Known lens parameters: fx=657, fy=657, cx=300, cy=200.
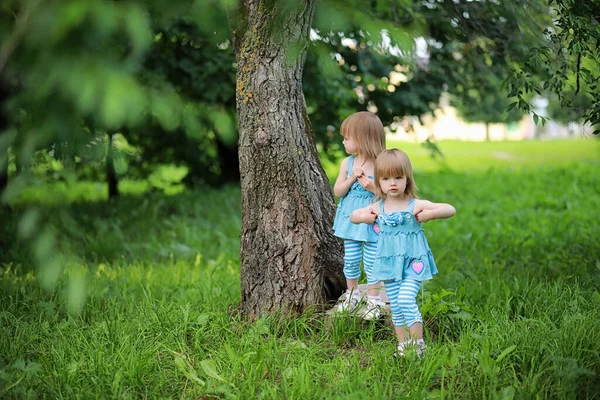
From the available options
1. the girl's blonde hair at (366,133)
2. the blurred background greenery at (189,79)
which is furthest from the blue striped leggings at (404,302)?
the blurred background greenery at (189,79)

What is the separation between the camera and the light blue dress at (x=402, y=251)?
3.54m

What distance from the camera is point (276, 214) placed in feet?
13.0

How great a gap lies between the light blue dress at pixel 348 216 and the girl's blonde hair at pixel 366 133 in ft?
0.45

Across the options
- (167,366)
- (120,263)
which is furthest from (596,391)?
(120,263)

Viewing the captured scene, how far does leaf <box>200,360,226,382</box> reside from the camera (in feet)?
10.8

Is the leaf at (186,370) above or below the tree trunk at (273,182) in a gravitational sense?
below

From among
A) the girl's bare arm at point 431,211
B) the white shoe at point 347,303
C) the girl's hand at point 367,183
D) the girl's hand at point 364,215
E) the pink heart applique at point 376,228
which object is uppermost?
the girl's hand at point 367,183

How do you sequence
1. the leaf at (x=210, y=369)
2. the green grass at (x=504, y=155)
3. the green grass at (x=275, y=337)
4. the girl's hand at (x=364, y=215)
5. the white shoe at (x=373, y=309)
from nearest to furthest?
the green grass at (x=275, y=337) → the leaf at (x=210, y=369) → the girl's hand at (x=364, y=215) → the white shoe at (x=373, y=309) → the green grass at (x=504, y=155)

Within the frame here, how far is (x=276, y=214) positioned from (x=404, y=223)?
798 mm

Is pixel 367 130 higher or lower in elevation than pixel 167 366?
higher

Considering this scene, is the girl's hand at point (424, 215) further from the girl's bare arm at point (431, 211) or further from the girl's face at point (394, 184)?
the girl's face at point (394, 184)

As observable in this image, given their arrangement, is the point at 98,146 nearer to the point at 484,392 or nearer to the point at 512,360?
the point at 484,392

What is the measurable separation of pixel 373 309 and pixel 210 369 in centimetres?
110

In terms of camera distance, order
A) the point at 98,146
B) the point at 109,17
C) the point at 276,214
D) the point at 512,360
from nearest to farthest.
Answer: the point at 109,17 < the point at 98,146 < the point at 512,360 < the point at 276,214
